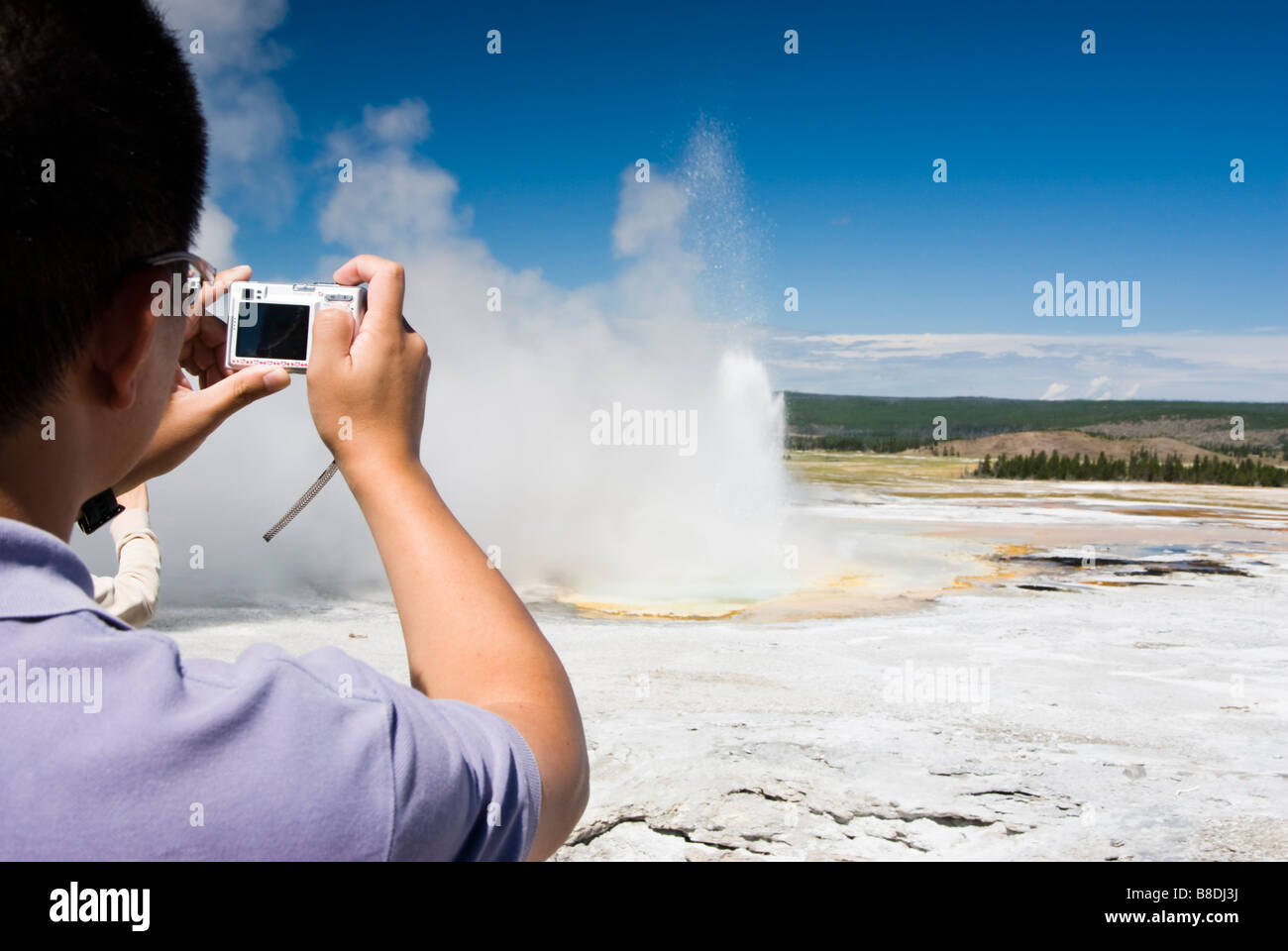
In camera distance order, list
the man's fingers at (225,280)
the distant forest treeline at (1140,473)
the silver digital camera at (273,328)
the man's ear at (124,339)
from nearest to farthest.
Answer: the man's ear at (124,339)
the silver digital camera at (273,328)
the man's fingers at (225,280)
the distant forest treeline at (1140,473)

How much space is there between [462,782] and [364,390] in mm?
347

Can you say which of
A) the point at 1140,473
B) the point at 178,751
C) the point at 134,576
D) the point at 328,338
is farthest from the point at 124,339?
the point at 1140,473

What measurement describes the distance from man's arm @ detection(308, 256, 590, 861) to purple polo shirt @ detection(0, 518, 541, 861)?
0.12 meters

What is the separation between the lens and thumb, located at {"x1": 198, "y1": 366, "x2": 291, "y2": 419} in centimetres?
104

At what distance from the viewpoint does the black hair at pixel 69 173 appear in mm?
596

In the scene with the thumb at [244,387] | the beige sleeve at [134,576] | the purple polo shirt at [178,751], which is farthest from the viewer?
the beige sleeve at [134,576]

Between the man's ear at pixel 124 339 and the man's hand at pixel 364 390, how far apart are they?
6.3 inches

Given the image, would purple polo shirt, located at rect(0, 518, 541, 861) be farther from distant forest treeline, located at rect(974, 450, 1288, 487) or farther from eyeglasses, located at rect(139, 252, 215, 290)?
distant forest treeline, located at rect(974, 450, 1288, 487)

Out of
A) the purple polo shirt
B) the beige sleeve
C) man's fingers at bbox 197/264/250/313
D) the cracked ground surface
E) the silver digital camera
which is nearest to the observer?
the purple polo shirt

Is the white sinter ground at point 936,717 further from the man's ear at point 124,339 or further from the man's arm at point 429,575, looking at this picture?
the man's ear at point 124,339

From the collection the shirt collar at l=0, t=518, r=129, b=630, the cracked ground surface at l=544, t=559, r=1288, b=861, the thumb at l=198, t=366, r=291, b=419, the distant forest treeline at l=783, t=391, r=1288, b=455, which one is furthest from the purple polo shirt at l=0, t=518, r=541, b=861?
the distant forest treeline at l=783, t=391, r=1288, b=455

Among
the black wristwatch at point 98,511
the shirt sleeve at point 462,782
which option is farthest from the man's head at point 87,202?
the black wristwatch at point 98,511

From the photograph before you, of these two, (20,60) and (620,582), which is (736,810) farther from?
(620,582)

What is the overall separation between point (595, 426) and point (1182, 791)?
30.9ft
